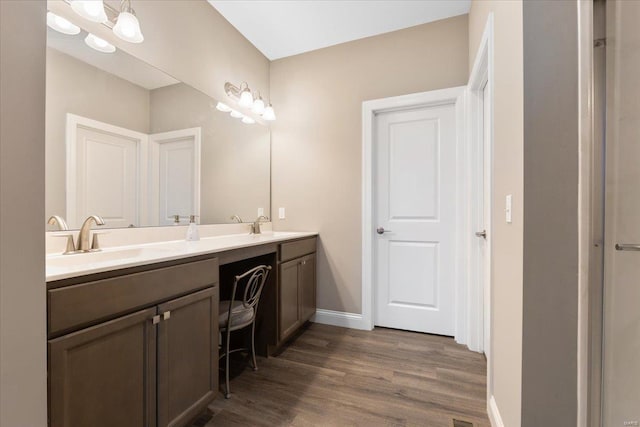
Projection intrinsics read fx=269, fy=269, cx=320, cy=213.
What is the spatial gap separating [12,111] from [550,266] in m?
1.61

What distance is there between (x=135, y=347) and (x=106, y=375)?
0.11 meters

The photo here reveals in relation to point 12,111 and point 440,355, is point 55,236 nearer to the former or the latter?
point 12,111

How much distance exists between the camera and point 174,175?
6.03ft

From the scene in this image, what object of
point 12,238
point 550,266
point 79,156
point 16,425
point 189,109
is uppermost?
point 189,109

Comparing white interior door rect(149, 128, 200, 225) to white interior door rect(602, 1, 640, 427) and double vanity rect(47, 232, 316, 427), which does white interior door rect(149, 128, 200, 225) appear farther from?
white interior door rect(602, 1, 640, 427)

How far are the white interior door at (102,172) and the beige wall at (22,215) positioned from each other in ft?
2.72

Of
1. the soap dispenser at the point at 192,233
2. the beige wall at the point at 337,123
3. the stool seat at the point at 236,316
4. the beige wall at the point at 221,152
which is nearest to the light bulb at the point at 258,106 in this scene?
the beige wall at the point at 221,152

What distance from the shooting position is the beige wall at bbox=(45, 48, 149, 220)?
4.09ft

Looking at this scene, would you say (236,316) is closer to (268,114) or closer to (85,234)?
(85,234)

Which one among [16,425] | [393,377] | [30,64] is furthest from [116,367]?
[393,377]

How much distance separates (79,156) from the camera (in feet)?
4.42

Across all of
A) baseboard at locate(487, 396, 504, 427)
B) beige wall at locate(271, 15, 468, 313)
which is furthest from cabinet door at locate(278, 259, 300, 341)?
baseboard at locate(487, 396, 504, 427)

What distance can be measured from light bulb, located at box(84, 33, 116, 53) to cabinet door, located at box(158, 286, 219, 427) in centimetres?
139

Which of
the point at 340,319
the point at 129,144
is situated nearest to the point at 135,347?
the point at 129,144
